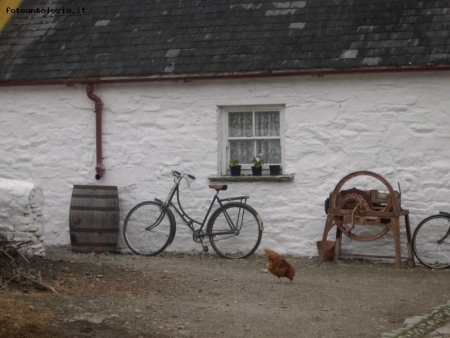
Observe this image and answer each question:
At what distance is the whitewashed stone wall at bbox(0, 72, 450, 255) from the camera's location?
12023mm

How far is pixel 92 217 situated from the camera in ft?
42.4

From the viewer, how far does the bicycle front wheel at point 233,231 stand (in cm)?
1248

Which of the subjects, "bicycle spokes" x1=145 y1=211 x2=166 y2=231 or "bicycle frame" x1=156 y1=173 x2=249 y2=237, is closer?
"bicycle frame" x1=156 y1=173 x2=249 y2=237

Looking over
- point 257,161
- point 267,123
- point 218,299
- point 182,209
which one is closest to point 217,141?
point 257,161

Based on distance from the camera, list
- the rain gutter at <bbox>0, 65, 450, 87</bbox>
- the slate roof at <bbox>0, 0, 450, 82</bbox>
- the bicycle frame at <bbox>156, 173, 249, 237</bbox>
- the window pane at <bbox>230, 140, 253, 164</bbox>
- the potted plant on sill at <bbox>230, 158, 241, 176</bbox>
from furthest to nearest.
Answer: the window pane at <bbox>230, 140, 253, 164</bbox>
the potted plant on sill at <bbox>230, 158, 241, 176</bbox>
the bicycle frame at <bbox>156, 173, 249, 237</bbox>
the slate roof at <bbox>0, 0, 450, 82</bbox>
the rain gutter at <bbox>0, 65, 450, 87</bbox>

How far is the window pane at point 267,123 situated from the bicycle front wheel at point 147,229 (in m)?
1.81

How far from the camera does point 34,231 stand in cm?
1120

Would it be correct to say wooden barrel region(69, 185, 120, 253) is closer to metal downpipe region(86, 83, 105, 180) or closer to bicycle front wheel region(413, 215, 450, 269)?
metal downpipe region(86, 83, 105, 180)

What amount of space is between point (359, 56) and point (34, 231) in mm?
4794

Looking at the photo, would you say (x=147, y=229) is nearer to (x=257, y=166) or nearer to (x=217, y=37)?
(x=257, y=166)

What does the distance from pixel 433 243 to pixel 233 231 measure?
8.78ft

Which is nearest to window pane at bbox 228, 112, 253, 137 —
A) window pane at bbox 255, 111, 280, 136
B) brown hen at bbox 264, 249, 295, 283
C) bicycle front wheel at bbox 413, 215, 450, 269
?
window pane at bbox 255, 111, 280, 136

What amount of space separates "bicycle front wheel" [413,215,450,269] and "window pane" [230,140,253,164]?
269 centimetres

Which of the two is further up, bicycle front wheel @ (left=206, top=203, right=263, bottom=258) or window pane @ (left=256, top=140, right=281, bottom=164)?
window pane @ (left=256, top=140, right=281, bottom=164)
